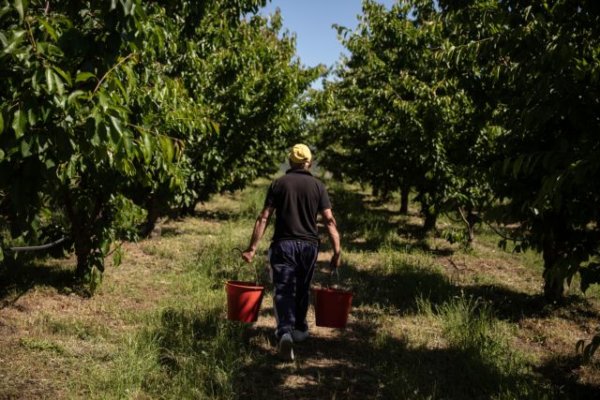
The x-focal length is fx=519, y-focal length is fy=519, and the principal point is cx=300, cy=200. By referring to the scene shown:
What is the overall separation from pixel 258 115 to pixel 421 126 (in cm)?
369

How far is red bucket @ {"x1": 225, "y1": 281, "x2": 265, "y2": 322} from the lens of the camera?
453cm

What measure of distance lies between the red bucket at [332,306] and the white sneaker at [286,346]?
473 mm

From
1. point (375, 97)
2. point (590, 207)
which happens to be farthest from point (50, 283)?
point (375, 97)

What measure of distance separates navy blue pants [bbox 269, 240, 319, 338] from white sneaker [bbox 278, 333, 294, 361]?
8cm

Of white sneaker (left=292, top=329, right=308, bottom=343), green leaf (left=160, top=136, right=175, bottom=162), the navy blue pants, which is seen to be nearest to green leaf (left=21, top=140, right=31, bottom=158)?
green leaf (left=160, top=136, right=175, bottom=162)

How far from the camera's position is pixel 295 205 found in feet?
15.0

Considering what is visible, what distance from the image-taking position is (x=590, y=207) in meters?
3.82

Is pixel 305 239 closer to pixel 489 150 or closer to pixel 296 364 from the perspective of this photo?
pixel 296 364

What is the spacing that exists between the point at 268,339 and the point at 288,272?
2.78 feet

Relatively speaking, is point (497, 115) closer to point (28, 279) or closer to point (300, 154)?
point (300, 154)

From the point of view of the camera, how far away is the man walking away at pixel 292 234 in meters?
4.52

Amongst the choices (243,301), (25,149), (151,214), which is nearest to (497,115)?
(243,301)

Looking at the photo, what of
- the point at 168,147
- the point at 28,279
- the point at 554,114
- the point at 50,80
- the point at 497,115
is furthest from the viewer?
the point at 28,279

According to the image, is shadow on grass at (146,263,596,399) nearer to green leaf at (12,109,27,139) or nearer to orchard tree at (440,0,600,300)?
orchard tree at (440,0,600,300)
